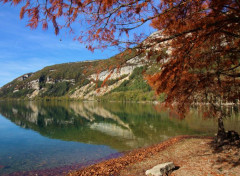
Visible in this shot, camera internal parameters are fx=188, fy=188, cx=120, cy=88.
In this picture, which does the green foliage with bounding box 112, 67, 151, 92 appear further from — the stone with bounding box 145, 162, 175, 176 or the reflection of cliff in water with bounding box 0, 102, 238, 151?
the stone with bounding box 145, 162, 175, 176

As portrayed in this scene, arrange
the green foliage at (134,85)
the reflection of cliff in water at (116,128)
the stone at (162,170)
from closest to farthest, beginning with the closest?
1. the stone at (162,170)
2. the reflection of cliff in water at (116,128)
3. the green foliage at (134,85)

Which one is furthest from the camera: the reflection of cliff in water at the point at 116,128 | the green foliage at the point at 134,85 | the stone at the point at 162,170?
the green foliage at the point at 134,85

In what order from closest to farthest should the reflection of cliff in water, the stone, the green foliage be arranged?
the stone < the reflection of cliff in water < the green foliage

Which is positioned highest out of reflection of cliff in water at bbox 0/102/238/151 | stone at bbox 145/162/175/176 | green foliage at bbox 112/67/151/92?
green foliage at bbox 112/67/151/92

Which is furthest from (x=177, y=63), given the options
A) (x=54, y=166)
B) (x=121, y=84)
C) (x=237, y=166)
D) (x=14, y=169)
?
(x=121, y=84)

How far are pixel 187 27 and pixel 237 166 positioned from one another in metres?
4.39

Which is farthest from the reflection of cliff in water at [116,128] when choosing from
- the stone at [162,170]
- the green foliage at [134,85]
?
the green foliage at [134,85]

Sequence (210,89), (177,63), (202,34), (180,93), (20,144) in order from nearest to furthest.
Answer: (202,34), (177,63), (180,93), (210,89), (20,144)

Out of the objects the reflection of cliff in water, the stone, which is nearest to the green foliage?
the reflection of cliff in water

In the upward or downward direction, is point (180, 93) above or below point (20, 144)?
above

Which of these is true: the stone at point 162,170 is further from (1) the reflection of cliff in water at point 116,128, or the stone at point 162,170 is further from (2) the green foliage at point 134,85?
(2) the green foliage at point 134,85

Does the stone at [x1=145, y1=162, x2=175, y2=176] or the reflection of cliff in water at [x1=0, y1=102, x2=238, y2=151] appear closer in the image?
the stone at [x1=145, y1=162, x2=175, y2=176]

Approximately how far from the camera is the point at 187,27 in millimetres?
5074

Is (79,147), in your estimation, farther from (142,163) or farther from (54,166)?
(142,163)
